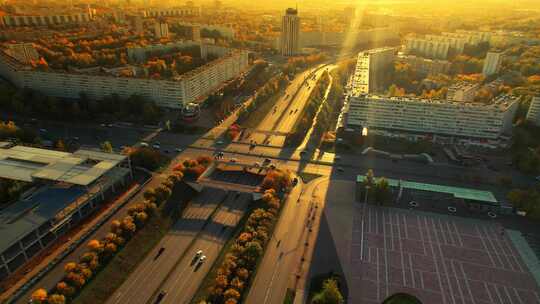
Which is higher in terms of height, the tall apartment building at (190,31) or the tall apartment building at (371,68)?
the tall apartment building at (190,31)

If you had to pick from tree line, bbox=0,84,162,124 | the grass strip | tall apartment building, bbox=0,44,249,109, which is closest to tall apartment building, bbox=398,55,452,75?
tall apartment building, bbox=0,44,249,109

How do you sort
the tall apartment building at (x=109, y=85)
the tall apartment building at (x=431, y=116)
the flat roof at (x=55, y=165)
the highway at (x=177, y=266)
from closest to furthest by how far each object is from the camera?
the highway at (x=177, y=266), the flat roof at (x=55, y=165), the tall apartment building at (x=431, y=116), the tall apartment building at (x=109, y=85)

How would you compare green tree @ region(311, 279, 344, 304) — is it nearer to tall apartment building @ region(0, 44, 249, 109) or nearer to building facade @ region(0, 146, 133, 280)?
building facade @ region(0, 146, 133, 280)

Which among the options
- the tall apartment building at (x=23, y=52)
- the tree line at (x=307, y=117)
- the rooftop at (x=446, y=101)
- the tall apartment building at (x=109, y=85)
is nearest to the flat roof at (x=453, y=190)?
the tree line at (x=307, y=117)

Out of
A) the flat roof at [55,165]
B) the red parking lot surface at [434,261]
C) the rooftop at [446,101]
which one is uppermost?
the rooftop at [446,101]

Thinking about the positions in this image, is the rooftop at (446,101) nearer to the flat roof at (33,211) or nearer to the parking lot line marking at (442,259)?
the parking lot line marking at (442,259)

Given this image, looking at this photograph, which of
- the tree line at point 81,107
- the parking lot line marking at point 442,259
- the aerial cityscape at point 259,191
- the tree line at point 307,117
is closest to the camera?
the parking lot line marking at point 442,259

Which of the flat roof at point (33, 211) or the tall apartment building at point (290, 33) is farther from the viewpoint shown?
the tall apartment building at point (290, 33)
